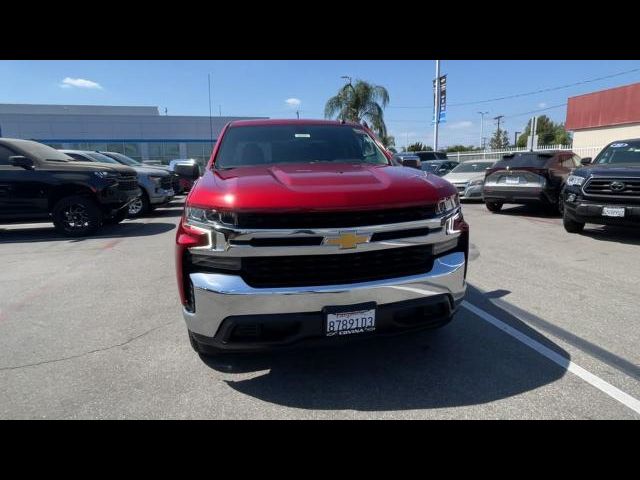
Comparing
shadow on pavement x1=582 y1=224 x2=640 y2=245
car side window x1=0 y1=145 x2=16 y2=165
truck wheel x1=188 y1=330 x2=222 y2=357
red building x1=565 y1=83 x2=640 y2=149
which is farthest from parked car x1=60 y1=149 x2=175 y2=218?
red building x1=565 y1=83 x2=640 y2=149

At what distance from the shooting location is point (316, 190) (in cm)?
253

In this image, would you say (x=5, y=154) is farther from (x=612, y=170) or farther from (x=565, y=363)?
(x=612, y=170)

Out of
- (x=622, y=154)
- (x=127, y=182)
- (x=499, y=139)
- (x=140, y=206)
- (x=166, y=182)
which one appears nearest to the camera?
(x=622, y=154)

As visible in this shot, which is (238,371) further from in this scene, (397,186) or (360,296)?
(397,186)

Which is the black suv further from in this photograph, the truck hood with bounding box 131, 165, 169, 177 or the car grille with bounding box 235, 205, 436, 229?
the car grille with bounding box 235, 205, 436, 229

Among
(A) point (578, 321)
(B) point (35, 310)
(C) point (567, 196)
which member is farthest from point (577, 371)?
(C) point (567, 196)

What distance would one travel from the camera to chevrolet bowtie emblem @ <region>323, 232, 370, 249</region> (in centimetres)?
245

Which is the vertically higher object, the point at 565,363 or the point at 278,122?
the point at 278,122

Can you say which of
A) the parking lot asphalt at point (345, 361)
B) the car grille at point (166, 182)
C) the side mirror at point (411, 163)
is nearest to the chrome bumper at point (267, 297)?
the parking lot asphalt at point (345, 361)

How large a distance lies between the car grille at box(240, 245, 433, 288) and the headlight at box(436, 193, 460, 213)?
35cm

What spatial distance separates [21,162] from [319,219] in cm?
838

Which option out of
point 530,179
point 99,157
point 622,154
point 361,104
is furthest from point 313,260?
point 361,104

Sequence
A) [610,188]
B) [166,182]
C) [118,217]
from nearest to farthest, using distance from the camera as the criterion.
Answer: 1. [610,188]
2. [118,217]
3. [166,182]

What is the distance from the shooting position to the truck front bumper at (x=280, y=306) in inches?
94.2
